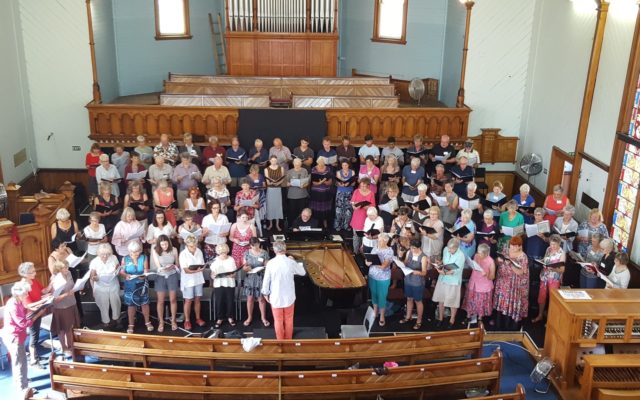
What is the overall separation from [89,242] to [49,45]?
251 inches

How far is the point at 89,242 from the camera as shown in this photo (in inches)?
393

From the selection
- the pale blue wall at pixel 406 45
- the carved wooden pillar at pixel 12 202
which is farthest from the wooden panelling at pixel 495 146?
the carved wooden pillar at pixel 12 202

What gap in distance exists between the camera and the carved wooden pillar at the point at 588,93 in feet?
39.2

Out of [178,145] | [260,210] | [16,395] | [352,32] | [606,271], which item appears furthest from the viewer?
[352,32]

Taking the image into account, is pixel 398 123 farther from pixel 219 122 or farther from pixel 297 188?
pixel 219 122

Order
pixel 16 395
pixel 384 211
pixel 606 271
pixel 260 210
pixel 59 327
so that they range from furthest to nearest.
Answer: pixel 260 210 < pixel 384 211 < pixel 606 271 < pixel 59 327 < pixel 16 395

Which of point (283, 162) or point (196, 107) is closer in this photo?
point (283, 162)

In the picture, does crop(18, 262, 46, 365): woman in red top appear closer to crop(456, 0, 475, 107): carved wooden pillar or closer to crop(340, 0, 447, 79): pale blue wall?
crop(456, 0, 475, 107): carved wooden pillar

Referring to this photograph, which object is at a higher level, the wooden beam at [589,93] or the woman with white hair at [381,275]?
the wooden beam at [589,93]

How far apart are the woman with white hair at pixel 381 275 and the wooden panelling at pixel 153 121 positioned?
5.78 m

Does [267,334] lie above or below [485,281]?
below

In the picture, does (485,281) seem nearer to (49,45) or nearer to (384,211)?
(384,211)

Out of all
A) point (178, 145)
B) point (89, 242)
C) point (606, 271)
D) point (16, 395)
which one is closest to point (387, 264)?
point (606, 271)

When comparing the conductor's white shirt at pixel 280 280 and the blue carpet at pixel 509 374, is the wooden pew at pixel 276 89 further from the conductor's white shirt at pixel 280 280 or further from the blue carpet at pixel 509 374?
the blue carpet at pixel 509 374
